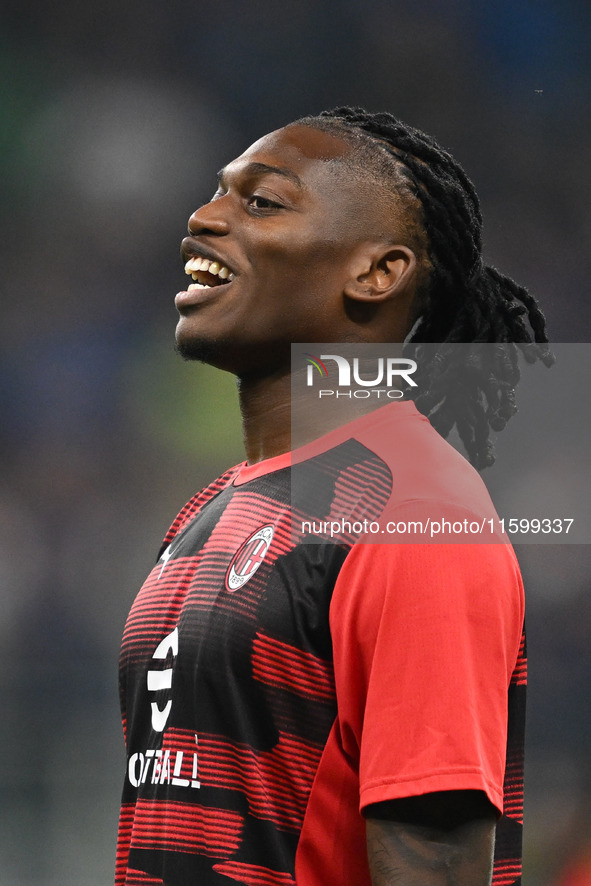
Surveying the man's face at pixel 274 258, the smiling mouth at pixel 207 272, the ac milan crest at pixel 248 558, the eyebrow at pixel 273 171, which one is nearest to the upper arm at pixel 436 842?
the ac milan crest at pixel 248 558

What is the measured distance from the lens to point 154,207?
174 inches

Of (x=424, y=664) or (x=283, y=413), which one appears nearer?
(x=424, y=664)

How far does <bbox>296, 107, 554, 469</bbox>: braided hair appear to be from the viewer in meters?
1.69

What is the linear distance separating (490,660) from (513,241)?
10.9ft

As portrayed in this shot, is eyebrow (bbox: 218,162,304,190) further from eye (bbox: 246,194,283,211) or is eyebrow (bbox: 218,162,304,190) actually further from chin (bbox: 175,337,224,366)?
chin (bbox: 175,337,224,366)

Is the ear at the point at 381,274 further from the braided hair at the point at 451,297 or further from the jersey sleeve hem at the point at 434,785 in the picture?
the jersey sleeve hem at the point at 434,785

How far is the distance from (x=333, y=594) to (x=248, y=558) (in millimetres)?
170

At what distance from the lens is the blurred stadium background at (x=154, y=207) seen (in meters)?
3.86

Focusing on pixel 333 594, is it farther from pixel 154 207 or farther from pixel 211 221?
pixel 154 207

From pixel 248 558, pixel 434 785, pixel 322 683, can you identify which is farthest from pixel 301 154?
pixel 434 785

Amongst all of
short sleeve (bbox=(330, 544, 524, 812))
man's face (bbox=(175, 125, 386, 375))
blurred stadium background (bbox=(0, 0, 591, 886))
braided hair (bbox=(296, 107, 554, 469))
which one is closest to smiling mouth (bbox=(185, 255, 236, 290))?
man's face (bbox=(175, 125, 386, 375))

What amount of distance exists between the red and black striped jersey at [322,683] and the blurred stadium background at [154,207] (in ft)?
7.99

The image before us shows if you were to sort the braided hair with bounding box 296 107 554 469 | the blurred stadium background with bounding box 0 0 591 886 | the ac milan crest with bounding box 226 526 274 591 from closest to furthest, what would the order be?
the ac milan crest with bounding box 226 526 274 591, the braided hair with bounding box 296 107 554 469, the blurred stadium background with bounding box 0 0 591 886

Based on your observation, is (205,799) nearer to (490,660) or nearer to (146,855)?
(146,855)
